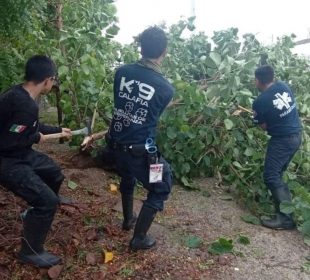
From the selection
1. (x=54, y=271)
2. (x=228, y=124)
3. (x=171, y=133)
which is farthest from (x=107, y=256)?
(x=228, y=124)

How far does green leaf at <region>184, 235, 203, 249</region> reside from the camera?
382cm

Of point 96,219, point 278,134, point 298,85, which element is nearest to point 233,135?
point 278,134

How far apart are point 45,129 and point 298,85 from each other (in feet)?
12.5

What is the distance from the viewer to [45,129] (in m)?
3.58

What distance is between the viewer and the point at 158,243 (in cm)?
381

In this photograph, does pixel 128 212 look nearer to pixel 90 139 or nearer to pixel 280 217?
pixel 90 139

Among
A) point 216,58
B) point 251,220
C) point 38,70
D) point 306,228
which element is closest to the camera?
point 38,70

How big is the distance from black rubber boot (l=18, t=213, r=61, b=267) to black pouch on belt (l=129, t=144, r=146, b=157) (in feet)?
2.71

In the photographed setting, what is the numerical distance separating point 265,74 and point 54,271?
9.76 ft

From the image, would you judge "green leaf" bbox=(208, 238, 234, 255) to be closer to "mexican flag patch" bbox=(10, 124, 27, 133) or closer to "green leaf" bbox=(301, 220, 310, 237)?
"green leaf" bbox=(301, 220, 310, 237)

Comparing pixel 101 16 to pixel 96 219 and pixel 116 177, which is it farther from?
pixel 96 219

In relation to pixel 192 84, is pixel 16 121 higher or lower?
lower

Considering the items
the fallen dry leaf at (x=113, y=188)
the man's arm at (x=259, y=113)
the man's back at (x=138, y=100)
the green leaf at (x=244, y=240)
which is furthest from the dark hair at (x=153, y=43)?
the fallen dry leaf at (x=113, y=188)

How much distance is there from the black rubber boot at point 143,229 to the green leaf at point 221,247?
569mm
